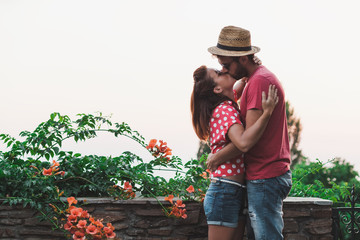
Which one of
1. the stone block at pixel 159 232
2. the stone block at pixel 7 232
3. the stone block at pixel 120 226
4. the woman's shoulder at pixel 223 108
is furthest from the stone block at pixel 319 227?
the stone block at pixel 7 232

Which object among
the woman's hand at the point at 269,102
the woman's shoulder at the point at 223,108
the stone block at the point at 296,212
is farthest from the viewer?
the stone block at the point at 296,212

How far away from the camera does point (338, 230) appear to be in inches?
154

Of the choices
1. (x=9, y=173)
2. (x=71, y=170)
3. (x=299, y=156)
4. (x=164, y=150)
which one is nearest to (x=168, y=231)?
(x=164, y=150)

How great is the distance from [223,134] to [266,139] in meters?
0.26

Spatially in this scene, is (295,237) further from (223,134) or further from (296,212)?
(223,134)

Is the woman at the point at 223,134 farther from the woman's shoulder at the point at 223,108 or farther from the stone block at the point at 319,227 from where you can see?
A: the stone block at the point at 319,227

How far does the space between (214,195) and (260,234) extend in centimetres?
36

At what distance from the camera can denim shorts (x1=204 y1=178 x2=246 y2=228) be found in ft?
7.96

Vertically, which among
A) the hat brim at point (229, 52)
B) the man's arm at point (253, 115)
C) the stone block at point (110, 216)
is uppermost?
the hat brim at point (229, 52)

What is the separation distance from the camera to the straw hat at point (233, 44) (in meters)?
2.62

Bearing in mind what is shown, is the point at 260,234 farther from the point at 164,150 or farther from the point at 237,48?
the point at 164,150

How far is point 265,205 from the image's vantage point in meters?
2.42

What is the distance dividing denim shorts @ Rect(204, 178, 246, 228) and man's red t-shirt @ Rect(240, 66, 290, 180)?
14 cm

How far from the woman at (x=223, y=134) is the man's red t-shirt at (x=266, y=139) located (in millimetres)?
51
